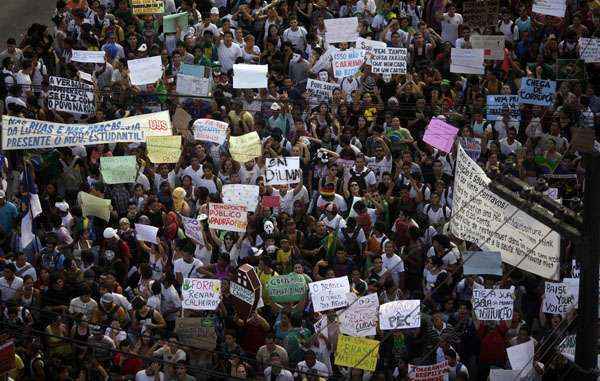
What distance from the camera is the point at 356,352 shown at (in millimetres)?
18219

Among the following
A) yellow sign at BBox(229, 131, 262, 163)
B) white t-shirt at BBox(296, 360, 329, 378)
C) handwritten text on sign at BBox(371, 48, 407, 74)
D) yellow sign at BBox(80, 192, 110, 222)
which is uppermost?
handwritten text on sign at BBox(371, 48, 407, 74)

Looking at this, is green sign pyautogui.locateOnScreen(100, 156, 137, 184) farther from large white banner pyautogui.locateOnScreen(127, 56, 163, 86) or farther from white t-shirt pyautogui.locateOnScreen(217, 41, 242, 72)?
white t-shirt pyautogui.locateOnScreen(217, 41, 242, 72)

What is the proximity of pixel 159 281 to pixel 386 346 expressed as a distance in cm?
313

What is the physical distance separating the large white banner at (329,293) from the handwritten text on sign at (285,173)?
2.79 metres

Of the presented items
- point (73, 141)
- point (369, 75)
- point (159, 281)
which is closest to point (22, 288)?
point (159, 281)

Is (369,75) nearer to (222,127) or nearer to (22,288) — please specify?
(222,127)

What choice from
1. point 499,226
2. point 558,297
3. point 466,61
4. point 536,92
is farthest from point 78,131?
point 499,226

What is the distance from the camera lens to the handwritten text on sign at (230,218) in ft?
66.7

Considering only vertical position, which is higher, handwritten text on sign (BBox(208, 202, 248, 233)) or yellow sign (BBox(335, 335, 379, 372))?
handwritten text on sign (BBox(208, 202, 248, 233))

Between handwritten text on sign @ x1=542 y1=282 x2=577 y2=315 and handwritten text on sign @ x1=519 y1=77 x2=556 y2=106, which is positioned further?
handwritten text on sign @ x1=519 y1=77 x2=556 y2=106

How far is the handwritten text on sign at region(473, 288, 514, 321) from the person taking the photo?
18547 mm

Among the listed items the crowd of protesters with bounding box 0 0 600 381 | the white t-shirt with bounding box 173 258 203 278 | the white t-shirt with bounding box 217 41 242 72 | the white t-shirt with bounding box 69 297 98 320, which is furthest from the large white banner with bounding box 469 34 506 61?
the white t-shirt with bounding box 69 297 98 320

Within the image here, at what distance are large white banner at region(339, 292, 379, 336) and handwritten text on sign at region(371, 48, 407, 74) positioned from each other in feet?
21.3

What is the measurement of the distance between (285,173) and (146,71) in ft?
12.9
